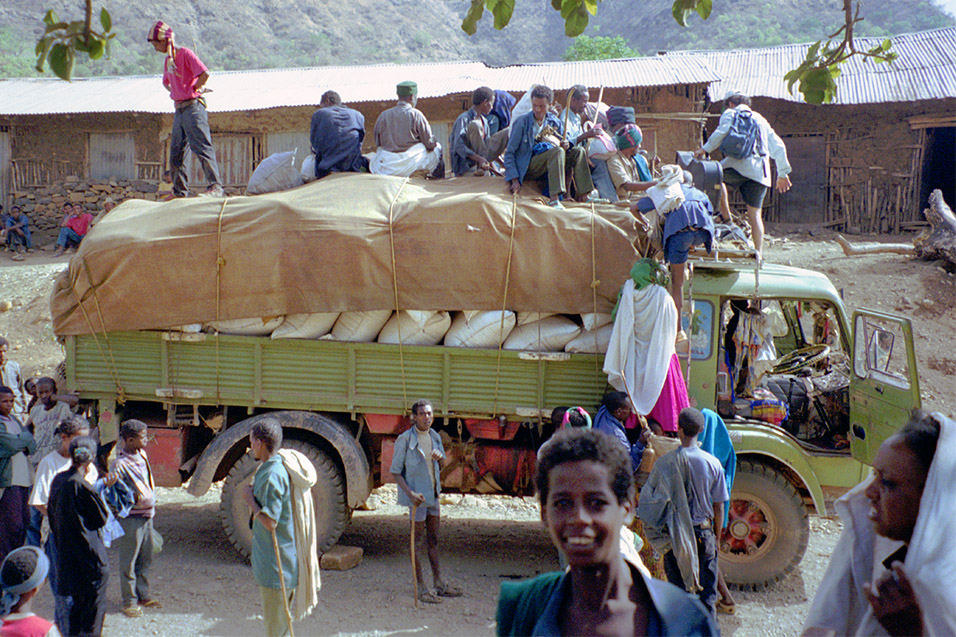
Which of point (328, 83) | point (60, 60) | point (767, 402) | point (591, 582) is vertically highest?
point (328, 83)

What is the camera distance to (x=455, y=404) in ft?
20.3

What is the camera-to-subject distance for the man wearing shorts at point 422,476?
565 centimetres

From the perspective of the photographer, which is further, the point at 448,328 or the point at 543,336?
the point at 448,328

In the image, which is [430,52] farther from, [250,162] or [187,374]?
[187,374]

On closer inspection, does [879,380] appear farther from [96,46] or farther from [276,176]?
[96,46]

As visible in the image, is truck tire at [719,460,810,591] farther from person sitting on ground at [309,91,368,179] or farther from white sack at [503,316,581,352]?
person sitting on ground at [309,91,368,179]

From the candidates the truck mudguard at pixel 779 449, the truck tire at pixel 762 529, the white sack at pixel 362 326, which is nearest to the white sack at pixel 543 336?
the white sack at pixel 362 326

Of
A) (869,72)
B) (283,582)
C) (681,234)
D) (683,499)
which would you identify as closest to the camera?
(283,582)

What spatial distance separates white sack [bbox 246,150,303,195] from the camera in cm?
738

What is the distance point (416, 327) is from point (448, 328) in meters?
0.25

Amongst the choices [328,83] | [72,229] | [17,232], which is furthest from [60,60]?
[17,232]

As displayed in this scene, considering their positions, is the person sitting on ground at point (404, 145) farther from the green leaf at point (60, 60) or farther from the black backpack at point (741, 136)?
the green leaf at point (60, 60)

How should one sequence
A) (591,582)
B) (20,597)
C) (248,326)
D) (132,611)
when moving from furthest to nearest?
(248,326) → (132,611) → (20,597) → (591,582)

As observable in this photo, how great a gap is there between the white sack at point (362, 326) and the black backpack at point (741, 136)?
151 inches
